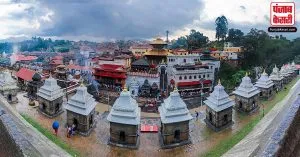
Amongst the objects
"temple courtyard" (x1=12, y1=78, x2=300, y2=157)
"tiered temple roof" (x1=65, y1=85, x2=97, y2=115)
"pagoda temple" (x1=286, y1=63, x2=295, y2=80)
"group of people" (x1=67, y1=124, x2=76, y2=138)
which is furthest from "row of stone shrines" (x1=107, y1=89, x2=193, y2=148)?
"pagoda temple" (x1=286, y1=63, x2=295, y2=80)

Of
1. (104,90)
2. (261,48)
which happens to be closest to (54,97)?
(104,90)

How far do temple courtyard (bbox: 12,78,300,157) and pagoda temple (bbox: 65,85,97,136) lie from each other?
50 centimetres

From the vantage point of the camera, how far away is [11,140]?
31.6ft

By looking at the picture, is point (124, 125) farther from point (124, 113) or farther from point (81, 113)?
point (81, 113)

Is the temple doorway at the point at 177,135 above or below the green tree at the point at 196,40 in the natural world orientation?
below

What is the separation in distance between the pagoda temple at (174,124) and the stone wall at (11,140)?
32.6 feet

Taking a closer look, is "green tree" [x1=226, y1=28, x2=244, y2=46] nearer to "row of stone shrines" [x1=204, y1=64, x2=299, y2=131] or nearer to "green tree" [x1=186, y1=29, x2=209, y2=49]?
"green tree" [x1=186, y1=29, x2=209, y2=49]

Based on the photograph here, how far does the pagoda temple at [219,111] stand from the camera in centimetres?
2202

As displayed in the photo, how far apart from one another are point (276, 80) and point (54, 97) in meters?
20.8

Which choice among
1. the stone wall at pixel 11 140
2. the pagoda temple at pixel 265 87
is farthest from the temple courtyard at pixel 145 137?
the stone wall at pixel 11 140

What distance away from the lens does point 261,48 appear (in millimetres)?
54469

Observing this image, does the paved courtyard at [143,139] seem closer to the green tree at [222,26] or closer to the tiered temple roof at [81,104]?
the tiered temple roof at [81,104]

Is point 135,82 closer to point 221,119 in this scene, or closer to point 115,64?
point 115,64

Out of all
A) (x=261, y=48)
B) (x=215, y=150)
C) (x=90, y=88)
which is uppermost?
(x=261, y=48)
